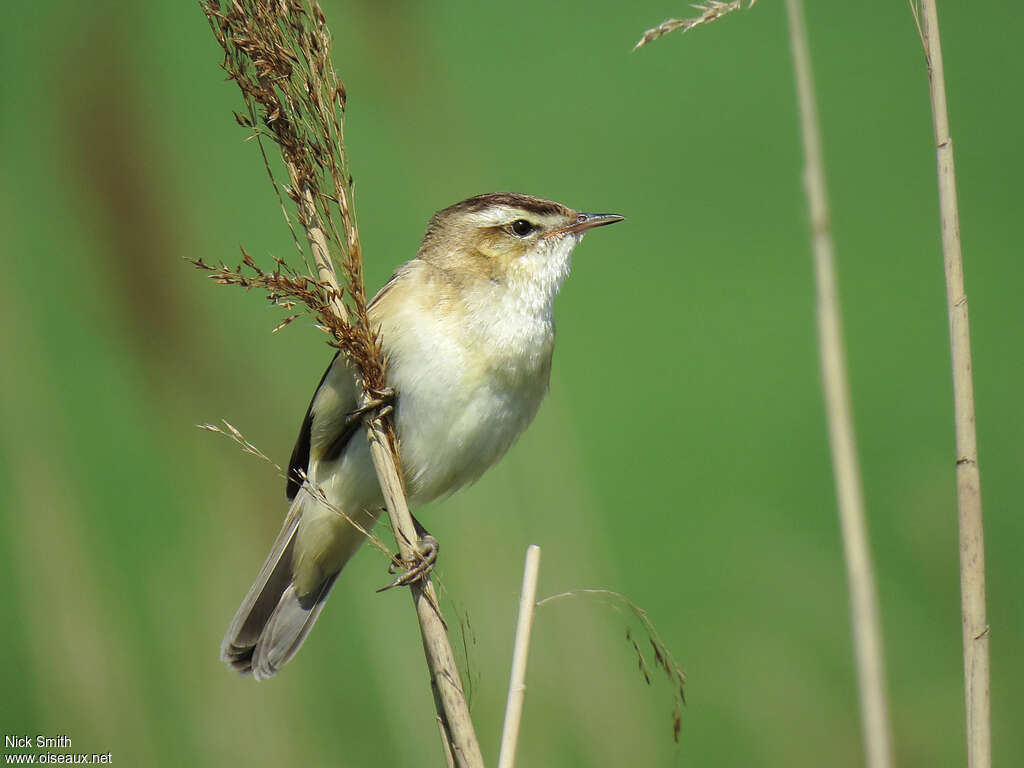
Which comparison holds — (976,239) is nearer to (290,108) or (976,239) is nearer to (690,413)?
(690,413)

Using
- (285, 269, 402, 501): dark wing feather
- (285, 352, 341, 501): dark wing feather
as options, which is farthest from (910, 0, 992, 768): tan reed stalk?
(285, 352, 341, 501): dark wing feather

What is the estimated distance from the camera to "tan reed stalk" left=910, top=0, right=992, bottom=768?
1420 mm

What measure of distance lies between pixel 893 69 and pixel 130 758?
381 inches

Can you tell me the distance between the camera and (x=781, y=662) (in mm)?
3309

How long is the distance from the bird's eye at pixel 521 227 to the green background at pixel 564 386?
1.24ft

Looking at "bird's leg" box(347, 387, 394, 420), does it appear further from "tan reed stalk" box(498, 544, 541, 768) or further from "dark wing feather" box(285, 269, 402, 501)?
"tan reed stalk" box(498, 544, 541, 768)

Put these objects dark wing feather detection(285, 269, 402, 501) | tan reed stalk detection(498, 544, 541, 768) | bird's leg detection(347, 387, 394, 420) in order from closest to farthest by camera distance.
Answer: tan reed stalk detection(498, 544, 541, 768), bird's leg detection(347, 387, 394, 420), dark wing feather detection(285, 269, 402, 501)

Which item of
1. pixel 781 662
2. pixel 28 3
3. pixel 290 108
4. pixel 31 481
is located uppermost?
pixel 28 3

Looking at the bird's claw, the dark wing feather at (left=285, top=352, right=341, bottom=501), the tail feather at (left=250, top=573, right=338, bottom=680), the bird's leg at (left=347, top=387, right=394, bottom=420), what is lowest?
the tail feather at (left=250, top=573, right=338, bottom=680)

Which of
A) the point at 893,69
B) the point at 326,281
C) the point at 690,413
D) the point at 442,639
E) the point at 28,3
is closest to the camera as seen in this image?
the point at 442,639

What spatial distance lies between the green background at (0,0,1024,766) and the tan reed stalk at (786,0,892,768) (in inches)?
24.6

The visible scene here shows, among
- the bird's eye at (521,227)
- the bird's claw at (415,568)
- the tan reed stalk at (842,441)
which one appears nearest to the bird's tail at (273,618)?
the bird's claw at (415,568)

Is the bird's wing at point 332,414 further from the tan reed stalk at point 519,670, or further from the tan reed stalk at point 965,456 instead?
the tan reed stalk at point 965,456

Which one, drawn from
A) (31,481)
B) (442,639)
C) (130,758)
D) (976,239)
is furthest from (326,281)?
(976,239)
